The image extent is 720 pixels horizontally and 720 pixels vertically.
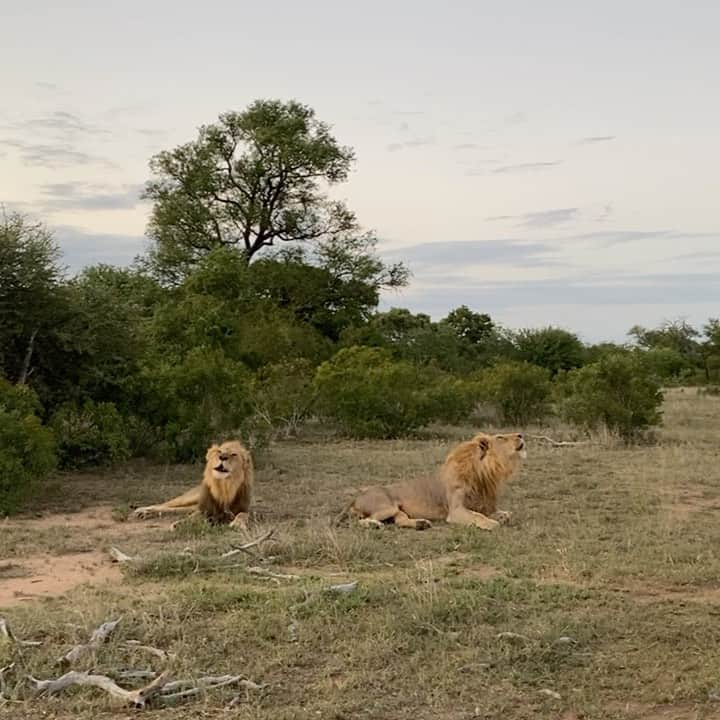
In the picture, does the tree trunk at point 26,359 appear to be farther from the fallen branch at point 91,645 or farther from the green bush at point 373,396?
the fallen branch at point 91,645

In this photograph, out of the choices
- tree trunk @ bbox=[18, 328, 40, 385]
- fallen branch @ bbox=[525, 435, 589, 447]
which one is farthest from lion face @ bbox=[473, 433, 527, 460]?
fallen branch @ bbox=[525, 435, 589, 447]

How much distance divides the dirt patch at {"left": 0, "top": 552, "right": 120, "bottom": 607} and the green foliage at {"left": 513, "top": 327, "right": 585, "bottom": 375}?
89.1 feet

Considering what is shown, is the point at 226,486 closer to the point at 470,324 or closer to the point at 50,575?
the point at 50,575

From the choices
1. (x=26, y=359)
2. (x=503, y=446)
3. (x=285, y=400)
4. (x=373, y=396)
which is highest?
(x=26, y=359)

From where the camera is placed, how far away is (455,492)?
9.78 m

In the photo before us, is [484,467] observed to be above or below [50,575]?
above

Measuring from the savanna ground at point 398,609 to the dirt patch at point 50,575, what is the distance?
25mm

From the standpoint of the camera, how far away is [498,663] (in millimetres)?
5359

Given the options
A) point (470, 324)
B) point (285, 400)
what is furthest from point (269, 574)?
point (470, 324)

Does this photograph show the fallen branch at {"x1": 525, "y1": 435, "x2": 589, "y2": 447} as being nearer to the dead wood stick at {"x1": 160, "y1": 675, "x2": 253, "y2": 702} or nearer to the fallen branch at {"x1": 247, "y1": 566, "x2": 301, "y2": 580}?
the fallen branch at {"x1": 247, "y1": 566, "x2": 301, "y2": 580}

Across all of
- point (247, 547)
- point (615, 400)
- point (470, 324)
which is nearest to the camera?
point (247, 547)

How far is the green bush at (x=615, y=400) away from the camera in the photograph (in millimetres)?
17875

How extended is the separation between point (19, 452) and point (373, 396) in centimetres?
886

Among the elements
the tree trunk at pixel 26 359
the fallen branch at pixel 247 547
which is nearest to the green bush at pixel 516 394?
the tree trunk at pixel 26 359
